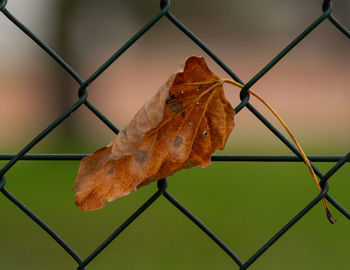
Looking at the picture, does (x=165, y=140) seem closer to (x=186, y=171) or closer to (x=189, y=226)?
(x=189, y=226)

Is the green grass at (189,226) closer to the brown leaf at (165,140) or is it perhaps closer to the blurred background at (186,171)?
the blurred background at (186,171)

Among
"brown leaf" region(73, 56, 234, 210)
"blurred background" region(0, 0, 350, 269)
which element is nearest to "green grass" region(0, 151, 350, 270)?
"blurred background" region(0, 0, 350, 269)

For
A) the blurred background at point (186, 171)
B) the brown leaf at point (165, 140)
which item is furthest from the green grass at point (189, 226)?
the brown leaf at point (165, 140)

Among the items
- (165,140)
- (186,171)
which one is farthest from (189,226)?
(165,140)

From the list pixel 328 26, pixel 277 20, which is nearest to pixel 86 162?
pixel 277 20

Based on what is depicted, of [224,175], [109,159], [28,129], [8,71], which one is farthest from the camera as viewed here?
[8,71]

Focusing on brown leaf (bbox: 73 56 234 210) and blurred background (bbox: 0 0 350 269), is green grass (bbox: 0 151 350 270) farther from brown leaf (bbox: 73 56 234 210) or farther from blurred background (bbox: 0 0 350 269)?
brown leaf (bbox: 73 56 234 210)

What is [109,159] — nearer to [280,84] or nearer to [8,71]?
[8,71]
